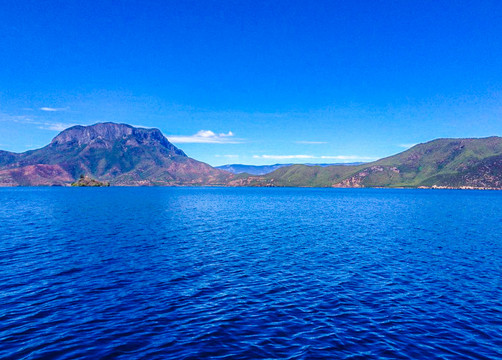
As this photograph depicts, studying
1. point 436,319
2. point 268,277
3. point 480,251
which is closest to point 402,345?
point 436,319

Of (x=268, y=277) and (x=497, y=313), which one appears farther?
(x=268, y=277)

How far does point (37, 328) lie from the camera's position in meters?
25.4

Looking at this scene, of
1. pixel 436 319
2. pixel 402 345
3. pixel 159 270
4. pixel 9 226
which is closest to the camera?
pixel 402 345

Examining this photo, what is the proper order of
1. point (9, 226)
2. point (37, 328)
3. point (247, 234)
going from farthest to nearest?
1. point (9, 226)
2. point (247, 234)
3. point (37, 328)

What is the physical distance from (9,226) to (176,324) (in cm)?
8197

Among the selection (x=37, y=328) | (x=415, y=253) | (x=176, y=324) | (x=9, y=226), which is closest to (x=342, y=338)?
(x=176, y=324)

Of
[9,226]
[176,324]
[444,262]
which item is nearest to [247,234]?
[444,262]

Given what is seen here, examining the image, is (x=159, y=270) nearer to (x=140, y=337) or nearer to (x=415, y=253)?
(x=140, y=337)

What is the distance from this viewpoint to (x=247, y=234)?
245ft

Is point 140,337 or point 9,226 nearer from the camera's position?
point 140,337

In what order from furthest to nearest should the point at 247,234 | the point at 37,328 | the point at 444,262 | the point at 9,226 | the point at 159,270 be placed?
1. the point at 9,226
2. the point at 247,234
3. the point at 444,262
4. the point at 159,270
5. the point at 37,328

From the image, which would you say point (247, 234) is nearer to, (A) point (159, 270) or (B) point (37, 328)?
(A) point (159, 270)

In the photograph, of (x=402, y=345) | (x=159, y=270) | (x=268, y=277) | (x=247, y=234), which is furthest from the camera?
(x=247, y=234)

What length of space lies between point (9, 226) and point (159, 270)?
218ft
